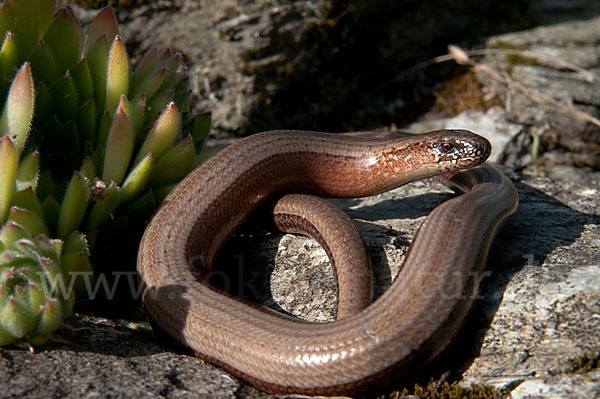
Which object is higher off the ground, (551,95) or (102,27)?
(102,27)

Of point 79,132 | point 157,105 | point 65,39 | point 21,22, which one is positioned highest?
point 21,22

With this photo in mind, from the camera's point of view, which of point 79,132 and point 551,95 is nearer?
point 79,132

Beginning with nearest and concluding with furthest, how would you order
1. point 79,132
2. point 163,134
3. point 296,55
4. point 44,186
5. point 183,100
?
point 44,186 < point 163,134 < point 79,132 < point 183,100 < point 296,55

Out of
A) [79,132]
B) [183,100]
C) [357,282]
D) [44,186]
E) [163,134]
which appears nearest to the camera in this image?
[357,282]

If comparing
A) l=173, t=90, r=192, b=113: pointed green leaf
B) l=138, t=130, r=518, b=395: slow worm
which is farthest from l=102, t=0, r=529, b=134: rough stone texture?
l=138, t=130, r=518, b=395: slow worm

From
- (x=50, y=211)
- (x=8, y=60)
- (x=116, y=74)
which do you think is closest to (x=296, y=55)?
(x=116, y=74)

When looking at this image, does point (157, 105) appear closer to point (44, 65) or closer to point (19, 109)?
point (44, 65)
